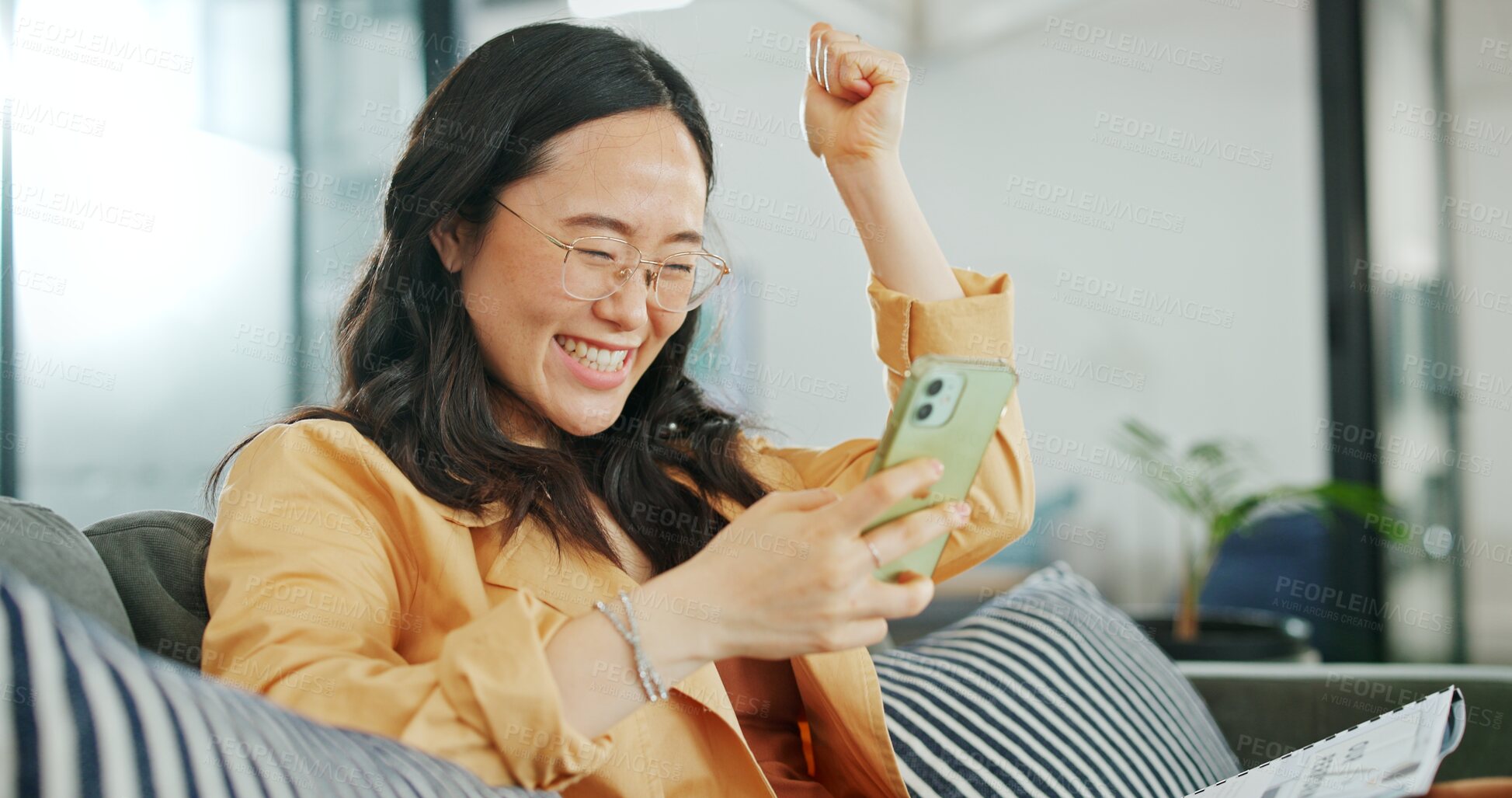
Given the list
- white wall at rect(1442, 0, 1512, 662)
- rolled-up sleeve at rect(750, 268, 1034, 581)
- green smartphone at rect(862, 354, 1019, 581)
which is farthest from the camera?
white wall at rect(1442, 0, 1512, 662)

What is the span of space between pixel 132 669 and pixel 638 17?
11.9 ft

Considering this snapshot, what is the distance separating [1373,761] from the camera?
2.74 ft

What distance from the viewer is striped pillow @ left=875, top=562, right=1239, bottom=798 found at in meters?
1.18

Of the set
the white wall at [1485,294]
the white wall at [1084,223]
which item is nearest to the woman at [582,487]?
the white wall at [1084,223]

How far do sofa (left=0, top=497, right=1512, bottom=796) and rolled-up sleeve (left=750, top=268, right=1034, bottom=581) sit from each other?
547mm

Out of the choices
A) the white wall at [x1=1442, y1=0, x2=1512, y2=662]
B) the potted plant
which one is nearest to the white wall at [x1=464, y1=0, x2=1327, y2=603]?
the white wall at [x1=1442, y1=0, x2=1512, y2=662]

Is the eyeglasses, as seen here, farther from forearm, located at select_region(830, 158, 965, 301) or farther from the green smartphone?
the green smartphone

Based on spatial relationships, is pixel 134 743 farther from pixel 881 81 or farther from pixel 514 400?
pixel 881 81

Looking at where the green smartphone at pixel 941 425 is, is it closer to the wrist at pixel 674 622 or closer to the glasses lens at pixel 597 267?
the wrist at pixel 674 622

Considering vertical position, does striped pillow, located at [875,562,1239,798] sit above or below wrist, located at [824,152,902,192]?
below

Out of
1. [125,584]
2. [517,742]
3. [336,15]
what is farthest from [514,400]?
[336,15]

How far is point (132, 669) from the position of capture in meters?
0.52

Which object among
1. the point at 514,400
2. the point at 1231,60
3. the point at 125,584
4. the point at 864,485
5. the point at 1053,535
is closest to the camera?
the point at 864,485

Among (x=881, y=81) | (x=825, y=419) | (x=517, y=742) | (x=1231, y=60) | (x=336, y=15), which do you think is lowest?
(x=825, y=419)
